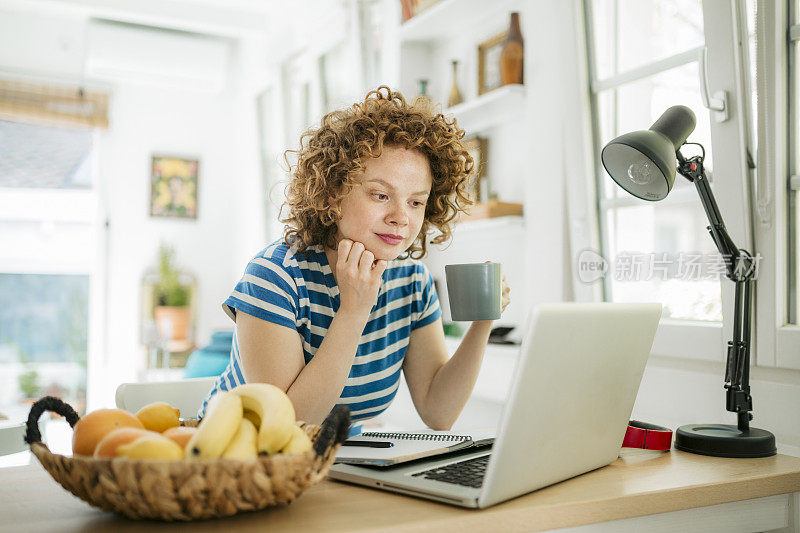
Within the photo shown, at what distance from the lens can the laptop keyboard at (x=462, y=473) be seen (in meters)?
0.88

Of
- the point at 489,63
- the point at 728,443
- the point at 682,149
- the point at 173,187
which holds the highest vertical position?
the point at 489,63

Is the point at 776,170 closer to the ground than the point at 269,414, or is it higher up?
higher up

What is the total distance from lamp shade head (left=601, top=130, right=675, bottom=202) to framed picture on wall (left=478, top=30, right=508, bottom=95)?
1353 millimetres

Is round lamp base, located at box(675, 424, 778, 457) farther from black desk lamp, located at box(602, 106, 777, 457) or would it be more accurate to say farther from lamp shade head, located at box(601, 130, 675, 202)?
lamp shade head, located at box(601, 130, 675, 202)

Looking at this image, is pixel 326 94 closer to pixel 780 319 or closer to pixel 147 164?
pixel 147 164

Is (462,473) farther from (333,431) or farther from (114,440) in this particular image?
(114,440)

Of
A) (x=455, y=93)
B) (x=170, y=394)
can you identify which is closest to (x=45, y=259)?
(x=455, y=93)

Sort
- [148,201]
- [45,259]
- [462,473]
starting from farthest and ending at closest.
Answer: [148,201]
[45,259]
[462,473]

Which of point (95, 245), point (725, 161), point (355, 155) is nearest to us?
point (355, 155)

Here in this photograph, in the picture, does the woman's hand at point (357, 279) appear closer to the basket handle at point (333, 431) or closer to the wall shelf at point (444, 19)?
the basket handle at point (333, 431)

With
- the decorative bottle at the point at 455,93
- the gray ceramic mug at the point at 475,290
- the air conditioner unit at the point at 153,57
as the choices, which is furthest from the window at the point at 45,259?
the gray ceramic mug at the point at 475,290

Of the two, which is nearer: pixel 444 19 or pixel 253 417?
pixel 253 417

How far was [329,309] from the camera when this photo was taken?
53.5 inches

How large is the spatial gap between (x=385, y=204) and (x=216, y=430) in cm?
66
